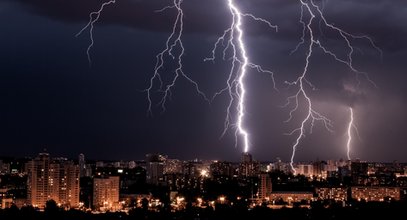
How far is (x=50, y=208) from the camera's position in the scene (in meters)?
18.0

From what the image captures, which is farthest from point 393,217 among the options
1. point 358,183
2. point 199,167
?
point 199,167

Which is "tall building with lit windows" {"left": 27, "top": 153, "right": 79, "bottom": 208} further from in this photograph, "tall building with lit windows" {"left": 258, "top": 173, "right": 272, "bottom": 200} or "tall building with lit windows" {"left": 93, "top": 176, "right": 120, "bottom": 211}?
"tall building with lit windows" {"left": 258, "top": 173, "right": 272, "bottom": 200}

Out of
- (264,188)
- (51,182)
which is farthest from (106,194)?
(264,188)

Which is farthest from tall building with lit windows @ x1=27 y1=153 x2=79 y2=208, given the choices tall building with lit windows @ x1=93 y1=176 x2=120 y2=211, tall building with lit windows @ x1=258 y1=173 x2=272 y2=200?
tall building with lit windows @ x1=258 y1=173 x2=272 y2=200

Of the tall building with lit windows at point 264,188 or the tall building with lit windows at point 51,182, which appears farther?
the tall building with lit windows at point 264,188

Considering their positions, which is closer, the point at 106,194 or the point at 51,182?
the point at 51,182

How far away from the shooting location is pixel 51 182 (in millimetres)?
21391

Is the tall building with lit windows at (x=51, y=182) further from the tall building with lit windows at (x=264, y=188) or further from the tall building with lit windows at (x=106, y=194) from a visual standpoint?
the tall building with lit windows at (x=264, y=188)

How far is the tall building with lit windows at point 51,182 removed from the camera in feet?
68.9

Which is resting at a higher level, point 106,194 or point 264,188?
point 264,188

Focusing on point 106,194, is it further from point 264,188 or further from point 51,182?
point 264,188

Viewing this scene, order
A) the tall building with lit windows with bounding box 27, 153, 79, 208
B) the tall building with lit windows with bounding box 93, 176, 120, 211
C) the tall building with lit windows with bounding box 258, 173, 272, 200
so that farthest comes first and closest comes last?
the tall building with lit windows with bounding box 258, 173, 272, 200
the tall building with lit windows with bounding box 93, 176, 120, 211
the tall building with lit windows with bounding box 27, 153, 79, 208

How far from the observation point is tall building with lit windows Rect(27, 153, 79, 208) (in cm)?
2099

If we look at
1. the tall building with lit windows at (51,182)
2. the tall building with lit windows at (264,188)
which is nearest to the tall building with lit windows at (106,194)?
the tall building with lit windows at (51,182)
